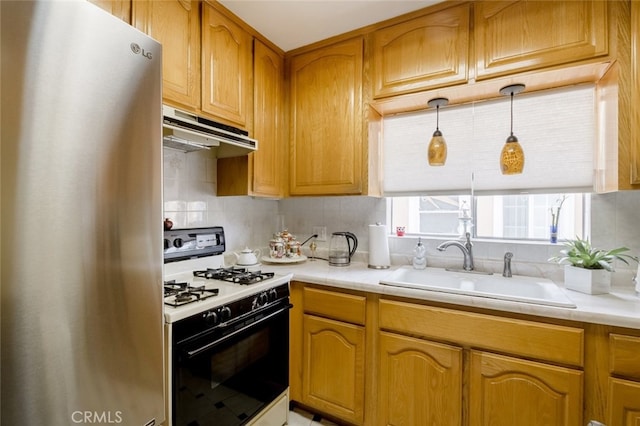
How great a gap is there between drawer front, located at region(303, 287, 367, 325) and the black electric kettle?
37 centimetres

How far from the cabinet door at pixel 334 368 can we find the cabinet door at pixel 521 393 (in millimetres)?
556

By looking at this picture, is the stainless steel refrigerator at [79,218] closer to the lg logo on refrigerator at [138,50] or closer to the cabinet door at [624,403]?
the lg logo on refrigerator at [138,50]

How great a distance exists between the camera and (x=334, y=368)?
66.4 inches

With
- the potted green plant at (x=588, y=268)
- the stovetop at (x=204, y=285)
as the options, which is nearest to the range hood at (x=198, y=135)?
the stovetop at (x=204, y=285)

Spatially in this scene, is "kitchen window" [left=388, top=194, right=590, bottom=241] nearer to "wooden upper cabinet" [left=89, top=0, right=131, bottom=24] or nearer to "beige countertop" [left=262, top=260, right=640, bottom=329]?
"beige countertop" [left=262, top=260, right=640, bottom=329]

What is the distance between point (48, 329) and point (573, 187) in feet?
7.54

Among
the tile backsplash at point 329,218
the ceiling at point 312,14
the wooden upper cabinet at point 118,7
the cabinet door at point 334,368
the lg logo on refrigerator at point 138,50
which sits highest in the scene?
the ceiling at point 312,14

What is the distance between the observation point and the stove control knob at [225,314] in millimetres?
1309

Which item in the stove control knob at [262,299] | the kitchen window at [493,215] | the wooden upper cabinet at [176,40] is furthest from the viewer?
the kitchen window at [493,215]

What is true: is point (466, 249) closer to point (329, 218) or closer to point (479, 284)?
point (479, 284)

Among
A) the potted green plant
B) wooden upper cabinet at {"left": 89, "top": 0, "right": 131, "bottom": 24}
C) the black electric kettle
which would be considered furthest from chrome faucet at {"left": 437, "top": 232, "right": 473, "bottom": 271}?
wooden upper cabinet at {"left": 89, "top": 0, "right": 131, "bottom": 24}

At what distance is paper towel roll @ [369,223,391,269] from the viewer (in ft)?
6.42

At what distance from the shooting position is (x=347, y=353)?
1.64 meters

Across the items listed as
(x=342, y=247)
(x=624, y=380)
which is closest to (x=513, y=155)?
(x=624, y=380)
